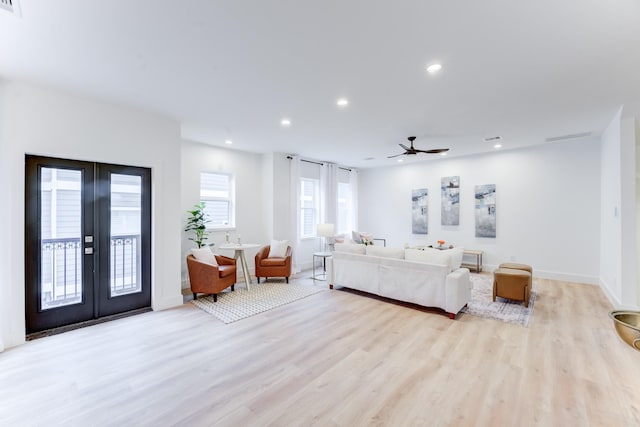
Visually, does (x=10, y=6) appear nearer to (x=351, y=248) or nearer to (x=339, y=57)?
(x=339, y=57)

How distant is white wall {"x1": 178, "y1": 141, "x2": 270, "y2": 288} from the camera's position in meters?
5.58

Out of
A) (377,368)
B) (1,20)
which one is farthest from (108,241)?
(377,368)

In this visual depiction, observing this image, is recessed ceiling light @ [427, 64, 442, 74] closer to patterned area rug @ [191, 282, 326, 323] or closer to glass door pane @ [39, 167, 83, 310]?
patterned area rug @ [191, 282, 326, 323]

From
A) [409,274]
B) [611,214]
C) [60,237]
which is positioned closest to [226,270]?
[60,237]

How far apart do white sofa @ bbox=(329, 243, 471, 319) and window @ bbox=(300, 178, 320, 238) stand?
8.06ft

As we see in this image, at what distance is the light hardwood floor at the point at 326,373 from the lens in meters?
→ 2.09

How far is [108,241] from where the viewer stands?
12.6 feet

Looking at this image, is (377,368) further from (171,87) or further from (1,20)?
(1,20)

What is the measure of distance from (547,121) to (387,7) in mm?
4045

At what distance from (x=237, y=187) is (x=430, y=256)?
14.4 feet

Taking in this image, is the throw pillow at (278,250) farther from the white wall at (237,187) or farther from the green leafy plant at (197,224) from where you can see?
the green leafy plant at (197,224)

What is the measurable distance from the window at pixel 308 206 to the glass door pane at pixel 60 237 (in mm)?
4658

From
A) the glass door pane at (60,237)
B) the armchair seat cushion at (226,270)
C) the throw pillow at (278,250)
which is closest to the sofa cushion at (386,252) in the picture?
the throw pillow at (278,250)

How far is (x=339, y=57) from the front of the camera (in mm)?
2613
